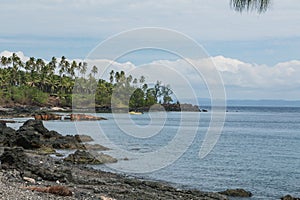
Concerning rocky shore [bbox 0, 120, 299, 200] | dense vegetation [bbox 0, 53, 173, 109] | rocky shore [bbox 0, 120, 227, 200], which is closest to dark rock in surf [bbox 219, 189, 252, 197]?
rocky shore [bbox 0, 120, 299, 200]

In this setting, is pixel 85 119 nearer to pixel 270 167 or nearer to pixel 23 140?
pixel 23 140

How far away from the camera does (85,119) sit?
Answer: 10512cm

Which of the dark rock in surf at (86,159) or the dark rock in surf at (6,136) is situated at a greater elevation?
the dark rock in surf at (6,136)

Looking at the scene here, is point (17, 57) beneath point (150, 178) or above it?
above

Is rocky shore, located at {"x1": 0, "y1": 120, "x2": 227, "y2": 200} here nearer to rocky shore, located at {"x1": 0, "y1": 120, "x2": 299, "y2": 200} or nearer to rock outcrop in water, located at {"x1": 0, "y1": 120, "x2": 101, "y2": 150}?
rocky shore, located at {"x1": 0, "y1": 120, "x2": 299, "y2": 200}

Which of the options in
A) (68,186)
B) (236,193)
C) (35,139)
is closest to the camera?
(68,186)

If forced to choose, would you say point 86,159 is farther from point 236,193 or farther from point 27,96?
point 27,96

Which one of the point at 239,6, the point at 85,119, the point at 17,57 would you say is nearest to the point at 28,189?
the point at 239,6

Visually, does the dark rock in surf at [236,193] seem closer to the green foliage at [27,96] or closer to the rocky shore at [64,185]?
the rocky shore at [64,185]

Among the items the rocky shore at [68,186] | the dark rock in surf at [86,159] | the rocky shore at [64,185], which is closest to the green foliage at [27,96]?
the dark rock in surf at [86,159]

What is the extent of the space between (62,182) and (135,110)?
127m

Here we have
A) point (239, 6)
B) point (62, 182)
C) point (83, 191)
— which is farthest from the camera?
point (62, 182)

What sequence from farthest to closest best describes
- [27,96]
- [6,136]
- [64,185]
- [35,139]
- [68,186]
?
[27,96] → [6,136] → [35,139] → [64,185] → [68,186]

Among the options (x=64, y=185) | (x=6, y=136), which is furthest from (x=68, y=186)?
(x=6, y=136)
